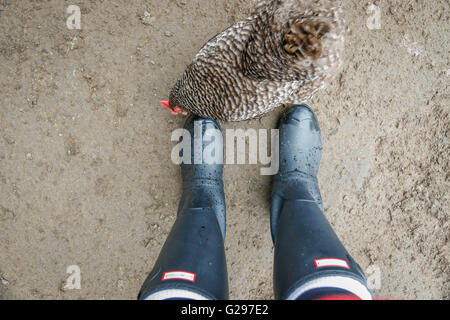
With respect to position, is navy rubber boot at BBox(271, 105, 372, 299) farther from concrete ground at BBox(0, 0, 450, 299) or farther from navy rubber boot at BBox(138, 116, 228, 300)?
navy rubber boot at BBox(138, 116, 228, 300)

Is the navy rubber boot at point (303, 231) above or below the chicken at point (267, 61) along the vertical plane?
below

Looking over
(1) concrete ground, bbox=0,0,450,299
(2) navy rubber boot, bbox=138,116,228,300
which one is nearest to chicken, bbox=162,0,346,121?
(2) navy rubber boot, bbox=138,116,228,300

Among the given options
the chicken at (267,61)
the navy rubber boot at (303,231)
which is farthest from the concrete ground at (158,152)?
the chicken at (267,61)

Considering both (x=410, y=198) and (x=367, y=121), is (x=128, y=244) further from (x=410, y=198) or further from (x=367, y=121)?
(x=410, y=198)

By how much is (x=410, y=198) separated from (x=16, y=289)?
7.65ft

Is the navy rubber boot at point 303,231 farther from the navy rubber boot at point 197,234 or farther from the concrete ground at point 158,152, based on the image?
the navy rubber boot at point 197,234

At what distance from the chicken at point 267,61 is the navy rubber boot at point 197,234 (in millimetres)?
305

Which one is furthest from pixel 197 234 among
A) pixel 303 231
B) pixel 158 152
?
pixel 158 152

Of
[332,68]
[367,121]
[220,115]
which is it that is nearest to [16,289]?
[220,115]

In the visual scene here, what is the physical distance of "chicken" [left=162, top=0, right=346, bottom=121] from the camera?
0.82m

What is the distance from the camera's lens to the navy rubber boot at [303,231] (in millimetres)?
937

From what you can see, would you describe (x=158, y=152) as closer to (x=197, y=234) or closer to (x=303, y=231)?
(x=197, y=234)

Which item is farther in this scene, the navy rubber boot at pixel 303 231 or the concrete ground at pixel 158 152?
the concrete ground at pixel 158 152

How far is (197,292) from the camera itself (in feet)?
3.14
